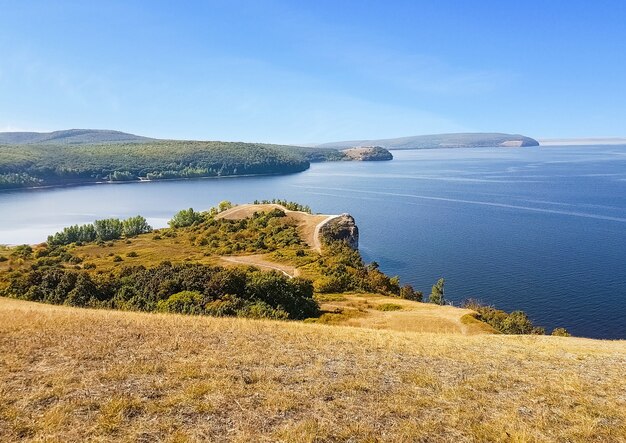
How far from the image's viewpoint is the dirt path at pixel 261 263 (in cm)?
7362

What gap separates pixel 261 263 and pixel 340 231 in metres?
26.1

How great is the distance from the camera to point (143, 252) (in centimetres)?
9294

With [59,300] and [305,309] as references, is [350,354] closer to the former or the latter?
[305,309]

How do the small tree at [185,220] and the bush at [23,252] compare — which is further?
the small tree at [185,220]

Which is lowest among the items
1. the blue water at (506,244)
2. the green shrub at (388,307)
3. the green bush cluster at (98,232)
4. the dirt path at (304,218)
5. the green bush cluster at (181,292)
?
the blue water at (506,244)

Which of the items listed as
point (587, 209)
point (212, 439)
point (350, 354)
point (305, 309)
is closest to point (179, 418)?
point (212, 439)

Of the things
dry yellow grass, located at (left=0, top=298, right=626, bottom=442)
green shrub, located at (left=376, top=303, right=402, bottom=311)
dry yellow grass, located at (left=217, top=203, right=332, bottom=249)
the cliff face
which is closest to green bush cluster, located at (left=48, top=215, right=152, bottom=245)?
dry yellow grass, located at (left=217, top=203, right=332, bottom=249)

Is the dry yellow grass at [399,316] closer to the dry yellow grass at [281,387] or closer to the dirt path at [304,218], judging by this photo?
the dry yellow grass at [281,387]

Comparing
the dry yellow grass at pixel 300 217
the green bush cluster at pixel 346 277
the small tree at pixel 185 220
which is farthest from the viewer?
the small tree at pixel 185 220

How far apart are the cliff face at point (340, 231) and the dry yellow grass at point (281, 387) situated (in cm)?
7246

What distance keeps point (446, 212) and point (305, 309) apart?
436 feet

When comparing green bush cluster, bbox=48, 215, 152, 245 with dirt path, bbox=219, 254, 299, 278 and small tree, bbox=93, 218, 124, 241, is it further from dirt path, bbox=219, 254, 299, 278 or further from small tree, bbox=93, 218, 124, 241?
dirt path, bbox=219, 254, 299, 278

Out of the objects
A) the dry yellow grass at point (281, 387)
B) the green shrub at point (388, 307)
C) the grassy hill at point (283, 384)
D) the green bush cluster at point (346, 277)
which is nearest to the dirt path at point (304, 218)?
the green bush cluster at point (346, 277)

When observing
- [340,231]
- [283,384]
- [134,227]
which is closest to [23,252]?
[134,227]
